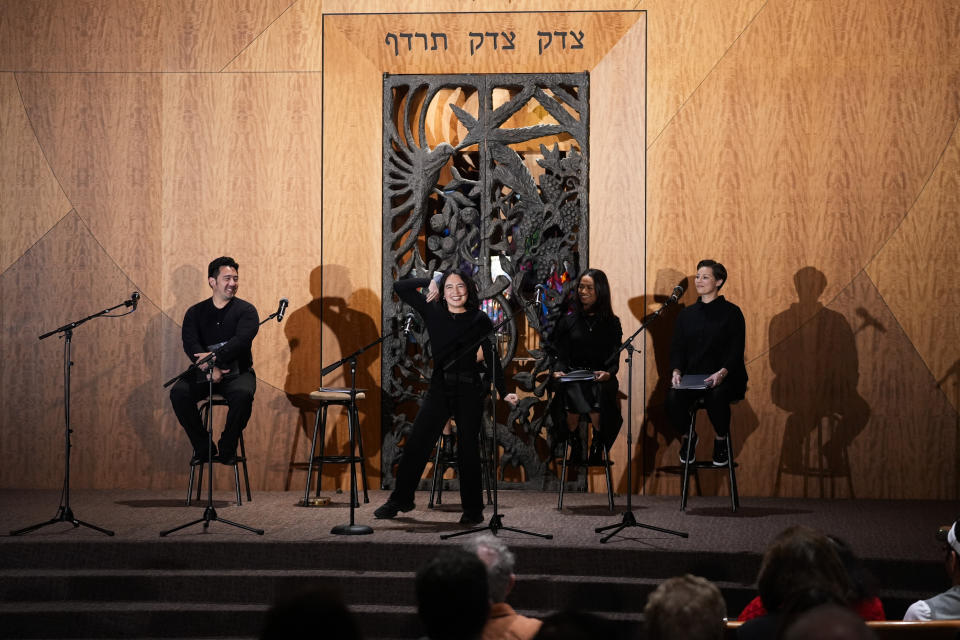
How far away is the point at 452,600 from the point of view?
88.4 inches

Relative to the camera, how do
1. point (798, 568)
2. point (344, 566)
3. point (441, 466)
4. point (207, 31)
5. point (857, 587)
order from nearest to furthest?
point (798, 568) < point (857, 587) < point (344, 566) < point (441, 466) < point (207, 31)

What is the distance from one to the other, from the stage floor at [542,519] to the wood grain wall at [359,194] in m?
0.46

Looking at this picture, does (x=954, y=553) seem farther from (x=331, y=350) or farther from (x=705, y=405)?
(x=331, y=350)

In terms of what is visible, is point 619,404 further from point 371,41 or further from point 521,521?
point 371,41

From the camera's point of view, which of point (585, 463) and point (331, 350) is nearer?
point (585, 463)

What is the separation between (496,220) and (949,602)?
14.3 feet

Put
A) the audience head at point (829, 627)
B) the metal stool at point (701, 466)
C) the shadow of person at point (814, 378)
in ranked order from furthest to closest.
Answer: the shadow of person at point (814, 378) → the metal stool at point (701, 466) → the audience head at point (829, 627)

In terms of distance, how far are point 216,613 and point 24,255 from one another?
3.52m

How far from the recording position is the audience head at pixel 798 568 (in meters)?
2.39

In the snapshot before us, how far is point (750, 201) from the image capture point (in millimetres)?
6684

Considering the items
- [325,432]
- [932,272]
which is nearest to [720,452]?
[932,272]

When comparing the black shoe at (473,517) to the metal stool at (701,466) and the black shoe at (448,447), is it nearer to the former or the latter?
the black shoe at (448,447)

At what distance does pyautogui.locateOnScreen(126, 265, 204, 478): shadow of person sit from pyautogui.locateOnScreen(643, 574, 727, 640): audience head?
17.9 ft

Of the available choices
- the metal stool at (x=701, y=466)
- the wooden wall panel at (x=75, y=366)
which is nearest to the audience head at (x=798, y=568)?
the metal stool at (x=701, y=466)
